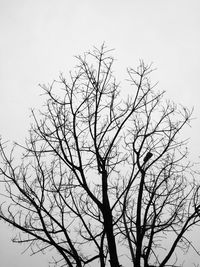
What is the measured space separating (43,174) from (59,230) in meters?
1.42

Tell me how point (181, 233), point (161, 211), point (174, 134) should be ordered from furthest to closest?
point (174, 134)
point (161, 211)
point (181, 233)

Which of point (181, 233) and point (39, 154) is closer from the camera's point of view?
point (181, 233)

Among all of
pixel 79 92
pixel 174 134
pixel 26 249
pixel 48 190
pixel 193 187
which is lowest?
pixel 26 249

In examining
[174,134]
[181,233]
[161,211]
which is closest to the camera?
[181,233]

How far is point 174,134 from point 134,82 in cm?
170

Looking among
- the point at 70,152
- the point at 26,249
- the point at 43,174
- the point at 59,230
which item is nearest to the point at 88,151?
the point at 70,152

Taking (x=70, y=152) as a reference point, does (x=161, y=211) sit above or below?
below

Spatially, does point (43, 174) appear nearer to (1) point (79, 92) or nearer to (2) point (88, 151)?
(2) point (88, 151)

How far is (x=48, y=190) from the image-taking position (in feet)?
26.4

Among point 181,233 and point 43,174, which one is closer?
point 181,233

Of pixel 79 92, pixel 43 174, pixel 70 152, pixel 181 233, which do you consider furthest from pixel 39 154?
pixel 181 233

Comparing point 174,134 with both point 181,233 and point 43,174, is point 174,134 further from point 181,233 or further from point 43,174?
point 43,174

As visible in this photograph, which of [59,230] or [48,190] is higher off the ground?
[48,190]

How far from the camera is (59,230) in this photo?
7.71 metres
